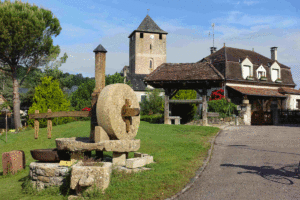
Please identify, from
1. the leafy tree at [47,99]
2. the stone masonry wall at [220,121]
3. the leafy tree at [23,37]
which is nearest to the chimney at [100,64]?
the stone masonry wall at [220,121]

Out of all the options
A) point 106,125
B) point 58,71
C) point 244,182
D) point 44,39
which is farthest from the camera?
point 58,71

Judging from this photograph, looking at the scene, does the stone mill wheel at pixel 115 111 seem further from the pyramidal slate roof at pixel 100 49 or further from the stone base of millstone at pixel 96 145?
the pyramidal slate roof at pixel 100 49

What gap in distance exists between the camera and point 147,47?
47250mm

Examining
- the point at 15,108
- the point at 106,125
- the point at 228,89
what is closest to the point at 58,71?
the point at 15,108

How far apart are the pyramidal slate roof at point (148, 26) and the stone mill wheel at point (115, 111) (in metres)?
41.1

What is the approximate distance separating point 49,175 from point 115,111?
7.22 feet

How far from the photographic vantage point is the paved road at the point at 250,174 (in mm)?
5508

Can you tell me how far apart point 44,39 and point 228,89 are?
58.7 ft

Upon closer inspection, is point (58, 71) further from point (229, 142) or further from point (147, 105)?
point (229, 142)

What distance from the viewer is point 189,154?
8.96m

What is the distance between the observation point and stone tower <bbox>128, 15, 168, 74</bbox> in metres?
47.0

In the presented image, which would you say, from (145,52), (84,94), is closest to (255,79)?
(84,94)

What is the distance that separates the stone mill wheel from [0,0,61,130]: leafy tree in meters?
18.6

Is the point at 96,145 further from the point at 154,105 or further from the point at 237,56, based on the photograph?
the point at 237,56
